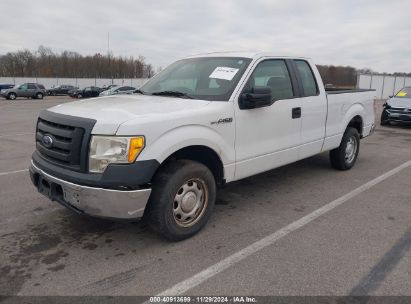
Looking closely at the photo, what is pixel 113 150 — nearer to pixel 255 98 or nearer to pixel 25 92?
pixel 255 98

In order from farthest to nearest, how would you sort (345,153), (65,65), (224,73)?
(65,65)
(345,153)
(224,73)

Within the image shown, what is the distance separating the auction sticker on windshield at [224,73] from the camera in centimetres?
430

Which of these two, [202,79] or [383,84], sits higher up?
[383,84]

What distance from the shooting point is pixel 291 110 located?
4.86 m

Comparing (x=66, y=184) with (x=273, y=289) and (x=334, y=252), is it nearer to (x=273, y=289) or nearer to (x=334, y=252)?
(x=273, y=289)

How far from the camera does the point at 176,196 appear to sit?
11.9 feet

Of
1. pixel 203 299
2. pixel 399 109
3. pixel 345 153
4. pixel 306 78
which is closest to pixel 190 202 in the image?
pixel 203 299

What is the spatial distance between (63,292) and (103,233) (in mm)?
1086

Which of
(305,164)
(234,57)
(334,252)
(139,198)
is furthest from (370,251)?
(305,164)

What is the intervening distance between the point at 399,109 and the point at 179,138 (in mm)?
12456

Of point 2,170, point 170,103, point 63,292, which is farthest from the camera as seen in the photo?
point 2,170

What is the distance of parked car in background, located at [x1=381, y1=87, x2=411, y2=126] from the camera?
13242 mm

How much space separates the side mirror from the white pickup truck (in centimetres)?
1

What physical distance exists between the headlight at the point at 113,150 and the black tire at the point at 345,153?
430 cm
